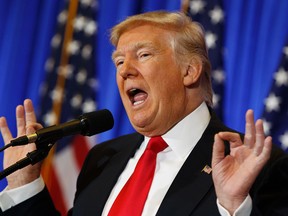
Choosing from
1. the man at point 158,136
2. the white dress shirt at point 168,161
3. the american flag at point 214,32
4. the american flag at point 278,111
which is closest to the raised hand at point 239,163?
the man at point 158,136

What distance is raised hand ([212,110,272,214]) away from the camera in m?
1.26

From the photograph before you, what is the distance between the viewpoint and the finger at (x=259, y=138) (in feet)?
4.08

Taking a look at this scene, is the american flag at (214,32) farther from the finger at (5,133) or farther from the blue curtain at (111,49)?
the finger at (5,133)

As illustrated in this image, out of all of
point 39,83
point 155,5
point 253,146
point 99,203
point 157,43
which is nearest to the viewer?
point 253,146

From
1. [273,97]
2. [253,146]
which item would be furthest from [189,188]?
[273,97]

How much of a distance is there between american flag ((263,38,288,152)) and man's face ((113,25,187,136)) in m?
0.55

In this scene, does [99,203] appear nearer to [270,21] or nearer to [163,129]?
[163,129]

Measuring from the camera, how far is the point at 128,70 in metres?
1.75

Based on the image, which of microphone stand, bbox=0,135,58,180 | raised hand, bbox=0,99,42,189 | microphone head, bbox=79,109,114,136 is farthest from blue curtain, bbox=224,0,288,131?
microphone stand, bbox=0,135,58,180

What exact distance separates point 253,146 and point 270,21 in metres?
1.14

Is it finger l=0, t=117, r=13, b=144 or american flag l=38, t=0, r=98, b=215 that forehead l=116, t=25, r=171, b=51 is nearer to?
finger l=0, t=117, r=13, b=144

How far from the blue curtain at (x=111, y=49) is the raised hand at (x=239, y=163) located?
0.94 metres

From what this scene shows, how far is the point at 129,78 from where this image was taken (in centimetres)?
176

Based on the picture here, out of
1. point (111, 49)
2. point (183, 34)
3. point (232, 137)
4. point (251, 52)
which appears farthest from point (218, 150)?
point (111, 49)
